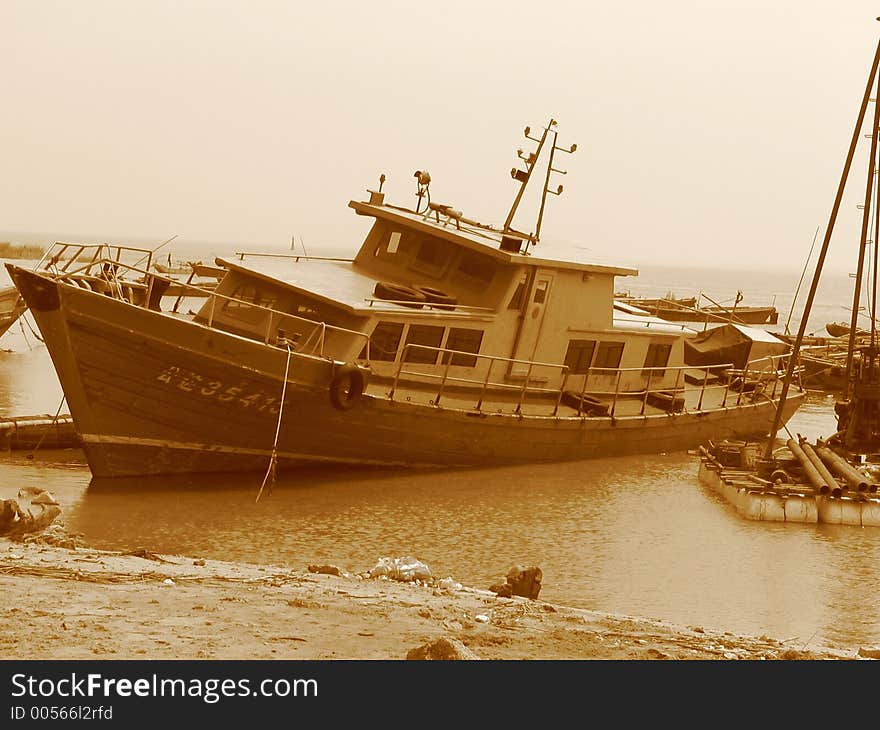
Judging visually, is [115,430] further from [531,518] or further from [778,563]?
[778,563]

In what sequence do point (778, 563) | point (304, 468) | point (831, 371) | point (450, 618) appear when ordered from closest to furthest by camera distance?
point (450, 618) → point (778, 563) → point (304, 468) → point (831, 371)

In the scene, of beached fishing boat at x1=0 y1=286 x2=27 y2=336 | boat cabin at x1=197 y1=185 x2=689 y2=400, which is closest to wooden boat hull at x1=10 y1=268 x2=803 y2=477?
boat cabin at x1=197 y1=185 x2=689 y2=400

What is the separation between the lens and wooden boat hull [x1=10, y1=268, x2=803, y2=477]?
17.2 m

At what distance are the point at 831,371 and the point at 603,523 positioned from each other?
2326 centimetres

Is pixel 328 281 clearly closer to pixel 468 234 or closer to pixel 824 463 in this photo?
pixel 468 234

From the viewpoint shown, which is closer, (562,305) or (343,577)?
(343,577)

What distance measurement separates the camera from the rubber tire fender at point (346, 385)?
723 inches

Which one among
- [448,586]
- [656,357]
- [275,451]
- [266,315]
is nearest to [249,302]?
[266,315]

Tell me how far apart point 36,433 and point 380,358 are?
6191mm

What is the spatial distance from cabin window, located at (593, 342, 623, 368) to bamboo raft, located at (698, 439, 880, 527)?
8.63 ft

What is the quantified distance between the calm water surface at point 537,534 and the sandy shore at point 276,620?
2.06 meters

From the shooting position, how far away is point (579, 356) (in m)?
Result: 22.8
